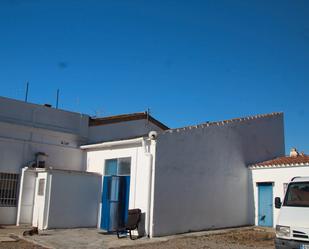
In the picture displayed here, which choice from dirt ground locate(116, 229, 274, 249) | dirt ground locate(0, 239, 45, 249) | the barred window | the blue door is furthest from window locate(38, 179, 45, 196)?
the blue door

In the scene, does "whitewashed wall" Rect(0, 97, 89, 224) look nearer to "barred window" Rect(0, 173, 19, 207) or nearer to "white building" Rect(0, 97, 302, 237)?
"white building" Rect(0, 97, 302, 237)

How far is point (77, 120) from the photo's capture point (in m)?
20.3

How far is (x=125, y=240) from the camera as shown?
13.9 m

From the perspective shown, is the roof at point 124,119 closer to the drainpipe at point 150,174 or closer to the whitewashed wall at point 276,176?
the drainpipe at point 150,174

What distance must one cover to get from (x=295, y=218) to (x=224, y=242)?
16.3ft

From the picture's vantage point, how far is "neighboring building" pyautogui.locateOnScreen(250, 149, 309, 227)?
1775 cm

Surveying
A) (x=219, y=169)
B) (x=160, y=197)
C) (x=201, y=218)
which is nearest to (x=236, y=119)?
(x=219, y=169)

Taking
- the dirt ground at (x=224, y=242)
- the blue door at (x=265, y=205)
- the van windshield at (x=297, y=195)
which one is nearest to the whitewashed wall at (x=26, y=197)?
the dirt ground at (x=224, y=242)

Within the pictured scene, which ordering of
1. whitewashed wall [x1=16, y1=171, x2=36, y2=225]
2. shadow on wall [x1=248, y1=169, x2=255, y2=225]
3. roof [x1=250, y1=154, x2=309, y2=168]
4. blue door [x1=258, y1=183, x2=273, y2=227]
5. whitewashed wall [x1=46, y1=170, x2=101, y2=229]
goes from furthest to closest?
shadow on wall [x1=248, y1=169, x2=255, y2=225], blue door [x1=258, y1=183, x2=273, y2=227], roof [x1=250, y1=154, x2=309, y2=168], whitewashed wall [x1=16, y1=171, x2=36, y2=225], whitewashed wall [x1=46, y1=170, x2=101, y2=229]

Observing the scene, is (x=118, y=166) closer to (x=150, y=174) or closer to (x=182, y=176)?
(x=150, y=174)

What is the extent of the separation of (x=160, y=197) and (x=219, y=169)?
4.14m

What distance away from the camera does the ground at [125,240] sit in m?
12.6

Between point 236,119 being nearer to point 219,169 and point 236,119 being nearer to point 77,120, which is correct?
point 219,169

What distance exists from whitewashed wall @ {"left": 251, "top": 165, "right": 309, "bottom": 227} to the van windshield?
7278mm
